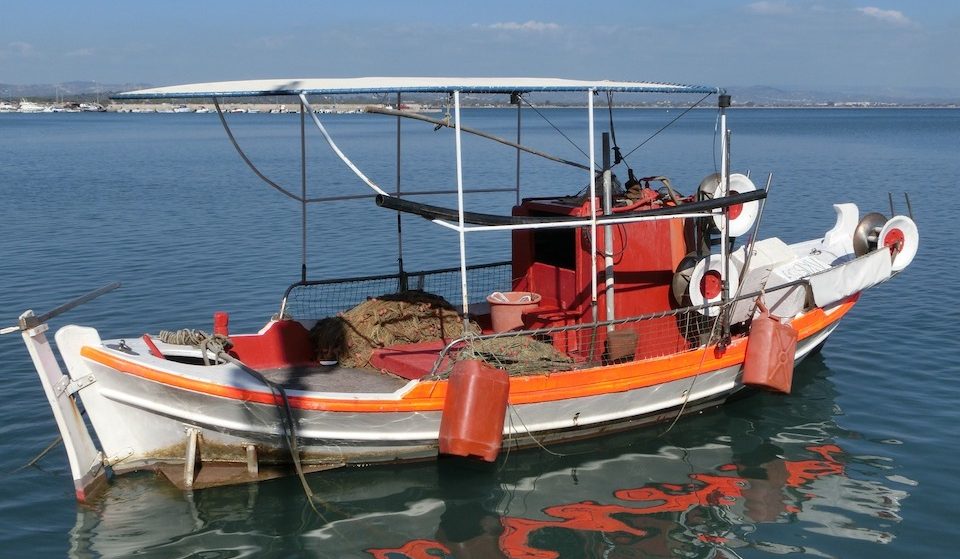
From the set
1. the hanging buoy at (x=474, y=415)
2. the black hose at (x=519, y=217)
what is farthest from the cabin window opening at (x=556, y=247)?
the hanging buoy at (x=474, y=415)

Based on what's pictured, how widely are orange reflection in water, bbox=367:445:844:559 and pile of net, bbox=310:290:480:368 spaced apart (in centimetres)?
274

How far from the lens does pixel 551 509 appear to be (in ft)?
28.6

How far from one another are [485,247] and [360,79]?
12.5m

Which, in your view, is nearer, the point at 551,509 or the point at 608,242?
the point at 551,509

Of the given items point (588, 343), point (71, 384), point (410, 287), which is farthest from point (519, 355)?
point (71, 384)

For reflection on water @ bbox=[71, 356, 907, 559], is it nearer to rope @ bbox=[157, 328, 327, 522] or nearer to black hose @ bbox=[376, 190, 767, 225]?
rope @ bbox=[157, 328, 327, 522]

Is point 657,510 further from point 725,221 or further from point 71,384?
point 71,384

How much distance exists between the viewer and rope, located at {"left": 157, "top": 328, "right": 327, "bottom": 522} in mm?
8406

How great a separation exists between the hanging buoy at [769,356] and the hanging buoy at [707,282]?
530 mm

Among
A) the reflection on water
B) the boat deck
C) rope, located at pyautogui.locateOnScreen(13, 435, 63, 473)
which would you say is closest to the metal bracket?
the reflection on water

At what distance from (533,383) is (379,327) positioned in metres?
2.22

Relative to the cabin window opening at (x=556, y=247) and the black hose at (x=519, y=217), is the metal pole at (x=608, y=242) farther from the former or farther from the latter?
the cabin window opening at (x=556, y=247)

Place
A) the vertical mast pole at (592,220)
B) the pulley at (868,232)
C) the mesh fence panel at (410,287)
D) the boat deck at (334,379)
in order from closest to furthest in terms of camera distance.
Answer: the vertical mast pole at (592,220), the boat deck at (334,379), the pulley at (868,232), the mesh fence panel at (410,287)

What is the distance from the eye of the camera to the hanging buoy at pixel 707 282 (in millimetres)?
10062
